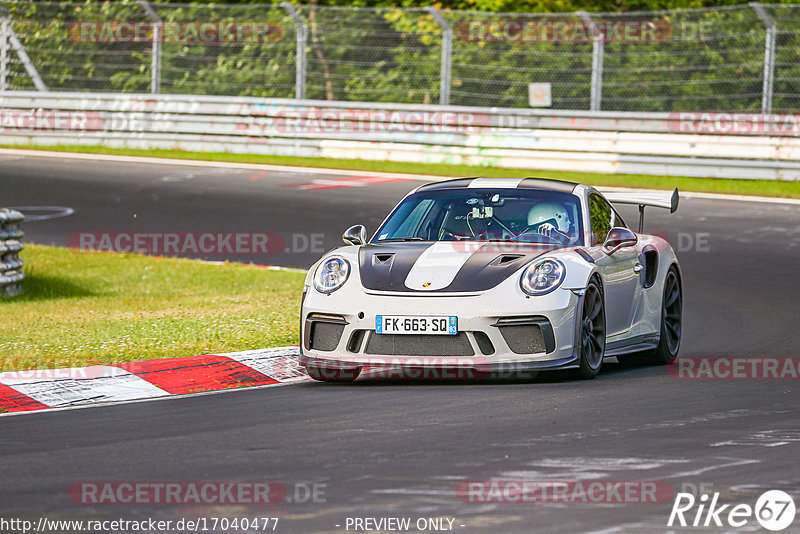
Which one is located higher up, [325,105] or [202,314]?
[325,105]

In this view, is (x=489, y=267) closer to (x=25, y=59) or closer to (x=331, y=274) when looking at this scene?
(x=331, y=274)

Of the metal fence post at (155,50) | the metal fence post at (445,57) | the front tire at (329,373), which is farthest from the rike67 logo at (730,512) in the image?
the metal fence post at (155,50)

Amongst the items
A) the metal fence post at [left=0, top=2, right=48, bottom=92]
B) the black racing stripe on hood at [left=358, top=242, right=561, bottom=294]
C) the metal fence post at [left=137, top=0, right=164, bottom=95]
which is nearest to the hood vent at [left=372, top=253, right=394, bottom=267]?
the black racing stripe on hood at [left=358, top=242, right=561, bottom=294]

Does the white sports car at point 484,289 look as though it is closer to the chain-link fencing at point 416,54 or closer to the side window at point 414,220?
the side window at point 414,220

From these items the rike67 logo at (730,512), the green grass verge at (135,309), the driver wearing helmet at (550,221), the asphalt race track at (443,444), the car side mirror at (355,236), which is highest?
the driver wearing helmet at (550,221)

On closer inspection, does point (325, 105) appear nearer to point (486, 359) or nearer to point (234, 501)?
point (486, 359)

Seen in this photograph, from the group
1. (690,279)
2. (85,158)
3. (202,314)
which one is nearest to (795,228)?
(690,279)

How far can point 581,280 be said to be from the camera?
785cm

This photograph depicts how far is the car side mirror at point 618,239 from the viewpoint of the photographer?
8.46 metres

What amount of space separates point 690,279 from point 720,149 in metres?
6.99

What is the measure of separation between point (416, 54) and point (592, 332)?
14.5 m

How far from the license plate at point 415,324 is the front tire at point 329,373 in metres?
0.41

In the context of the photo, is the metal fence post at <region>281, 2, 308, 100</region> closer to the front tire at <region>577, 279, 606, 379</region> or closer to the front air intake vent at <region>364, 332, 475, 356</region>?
the front tire at <region>577, 279, 606, 379</region>

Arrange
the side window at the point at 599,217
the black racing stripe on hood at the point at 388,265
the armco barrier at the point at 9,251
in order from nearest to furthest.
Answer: the black racing stripe on hood at the point at 388,265
the side window at the point at 599,217
the armco barrier at the point at 9,251
